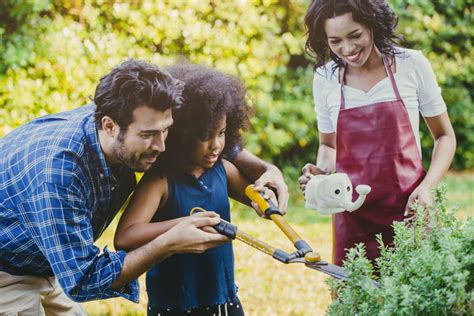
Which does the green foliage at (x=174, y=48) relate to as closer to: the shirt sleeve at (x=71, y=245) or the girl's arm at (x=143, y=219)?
the girl's arm at (x=143, y=219)

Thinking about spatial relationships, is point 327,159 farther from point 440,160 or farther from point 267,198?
point 267,198

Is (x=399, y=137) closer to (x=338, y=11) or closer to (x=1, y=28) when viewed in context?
(x=338, y=11)

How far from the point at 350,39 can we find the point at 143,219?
99 cm

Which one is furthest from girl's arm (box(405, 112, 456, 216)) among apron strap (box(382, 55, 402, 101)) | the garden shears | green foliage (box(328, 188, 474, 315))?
green foliage (box(328, 188, 474, 315))

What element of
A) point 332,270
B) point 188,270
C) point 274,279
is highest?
point 332,270

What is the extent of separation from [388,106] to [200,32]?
367 cm

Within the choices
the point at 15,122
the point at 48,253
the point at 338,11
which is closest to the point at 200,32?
the point at 15,122

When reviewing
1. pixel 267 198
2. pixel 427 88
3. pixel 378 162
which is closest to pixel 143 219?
pixel 267 198

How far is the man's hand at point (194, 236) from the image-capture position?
6.82 feet

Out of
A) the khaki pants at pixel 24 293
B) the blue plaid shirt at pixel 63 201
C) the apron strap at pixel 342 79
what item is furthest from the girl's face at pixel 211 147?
the khaki pants at pixel 24 293

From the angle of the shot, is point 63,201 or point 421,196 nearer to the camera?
point 63,201

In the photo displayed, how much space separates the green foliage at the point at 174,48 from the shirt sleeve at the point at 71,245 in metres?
3.29

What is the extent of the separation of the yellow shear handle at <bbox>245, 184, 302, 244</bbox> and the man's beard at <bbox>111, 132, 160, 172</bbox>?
397 mm

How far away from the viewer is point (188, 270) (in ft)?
7.82
